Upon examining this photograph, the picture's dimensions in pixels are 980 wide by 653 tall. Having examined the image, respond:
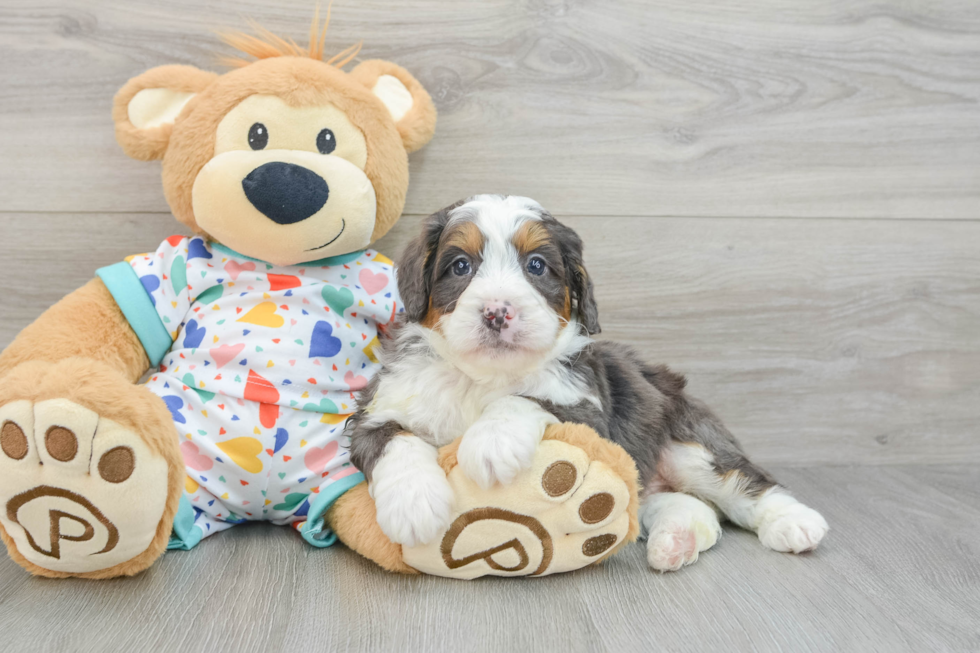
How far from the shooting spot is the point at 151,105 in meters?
1.95

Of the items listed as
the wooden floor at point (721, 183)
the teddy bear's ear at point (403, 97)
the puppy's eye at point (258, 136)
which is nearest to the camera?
the puppy's eye at point (258, 136)

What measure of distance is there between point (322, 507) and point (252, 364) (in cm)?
41

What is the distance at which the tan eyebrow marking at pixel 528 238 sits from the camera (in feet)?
5.52

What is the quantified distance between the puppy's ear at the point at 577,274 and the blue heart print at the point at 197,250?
0.97m

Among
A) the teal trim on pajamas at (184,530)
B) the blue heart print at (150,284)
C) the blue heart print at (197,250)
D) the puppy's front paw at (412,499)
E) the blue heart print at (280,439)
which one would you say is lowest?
the teal trim on pajamas at (184,530)

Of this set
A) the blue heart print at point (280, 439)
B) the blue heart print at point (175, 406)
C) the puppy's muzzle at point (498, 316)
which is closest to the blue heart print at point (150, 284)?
the blue heart print at point (175, 406)

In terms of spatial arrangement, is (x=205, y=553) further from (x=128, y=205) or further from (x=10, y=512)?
(x=128, y=205)

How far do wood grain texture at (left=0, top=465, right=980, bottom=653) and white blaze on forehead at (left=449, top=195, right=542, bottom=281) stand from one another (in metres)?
0.73

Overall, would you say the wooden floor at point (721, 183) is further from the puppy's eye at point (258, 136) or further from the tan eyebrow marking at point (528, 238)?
the tan eyebrow marking at point (528, 238)

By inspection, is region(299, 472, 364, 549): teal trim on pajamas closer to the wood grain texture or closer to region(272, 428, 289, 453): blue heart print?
the wood grain texture

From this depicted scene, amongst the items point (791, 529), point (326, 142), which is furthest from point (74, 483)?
point (791, 529)

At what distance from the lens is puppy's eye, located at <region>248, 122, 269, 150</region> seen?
6.10 ft

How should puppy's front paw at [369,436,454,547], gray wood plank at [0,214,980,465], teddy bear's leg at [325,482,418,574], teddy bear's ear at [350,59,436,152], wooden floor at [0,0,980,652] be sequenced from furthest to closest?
gray wood plank at [0,214,980,465], wooden floor at [0,0,980,652], teddy bear's ear at [350,59,436,152], teddy bear's leg at [325,482,418,574], puppy's front paw at [369,436,454,547]

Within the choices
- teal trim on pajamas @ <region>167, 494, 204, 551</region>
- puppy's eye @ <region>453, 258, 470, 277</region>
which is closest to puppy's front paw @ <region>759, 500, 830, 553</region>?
puppy's eye @ <region>453, 258, 470, 277</region>
